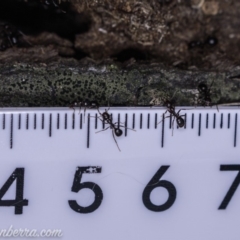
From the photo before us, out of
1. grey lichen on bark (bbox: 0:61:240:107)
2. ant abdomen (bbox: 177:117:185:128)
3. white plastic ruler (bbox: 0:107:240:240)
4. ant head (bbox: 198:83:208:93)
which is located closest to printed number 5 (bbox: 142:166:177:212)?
white plastic ruler (bbox: 0:107:240:240)

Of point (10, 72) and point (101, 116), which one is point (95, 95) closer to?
point (101, 116)

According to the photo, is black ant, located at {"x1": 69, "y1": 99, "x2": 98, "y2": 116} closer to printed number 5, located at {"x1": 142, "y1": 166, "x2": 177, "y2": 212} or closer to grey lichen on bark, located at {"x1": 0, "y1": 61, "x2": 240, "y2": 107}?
grey lichen on bark, located at {"x1": 0, "y1": 61, "x2": 240, "y2": 107}

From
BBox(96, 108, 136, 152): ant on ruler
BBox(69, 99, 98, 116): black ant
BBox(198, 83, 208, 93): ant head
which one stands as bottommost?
BBox(96, 108, 136, 152): ant on ruler

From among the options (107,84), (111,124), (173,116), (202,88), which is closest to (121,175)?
(111,124)

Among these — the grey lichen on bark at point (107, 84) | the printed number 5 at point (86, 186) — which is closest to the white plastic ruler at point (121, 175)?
the printed number 5 at point (86, 186)

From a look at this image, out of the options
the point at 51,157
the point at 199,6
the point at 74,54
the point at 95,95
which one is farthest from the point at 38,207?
the point at 199,6

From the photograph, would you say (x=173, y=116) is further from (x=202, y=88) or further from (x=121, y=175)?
(x=121, y=175)

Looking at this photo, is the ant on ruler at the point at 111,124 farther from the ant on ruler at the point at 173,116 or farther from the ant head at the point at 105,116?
the ant on ruler at the point at 173,116
